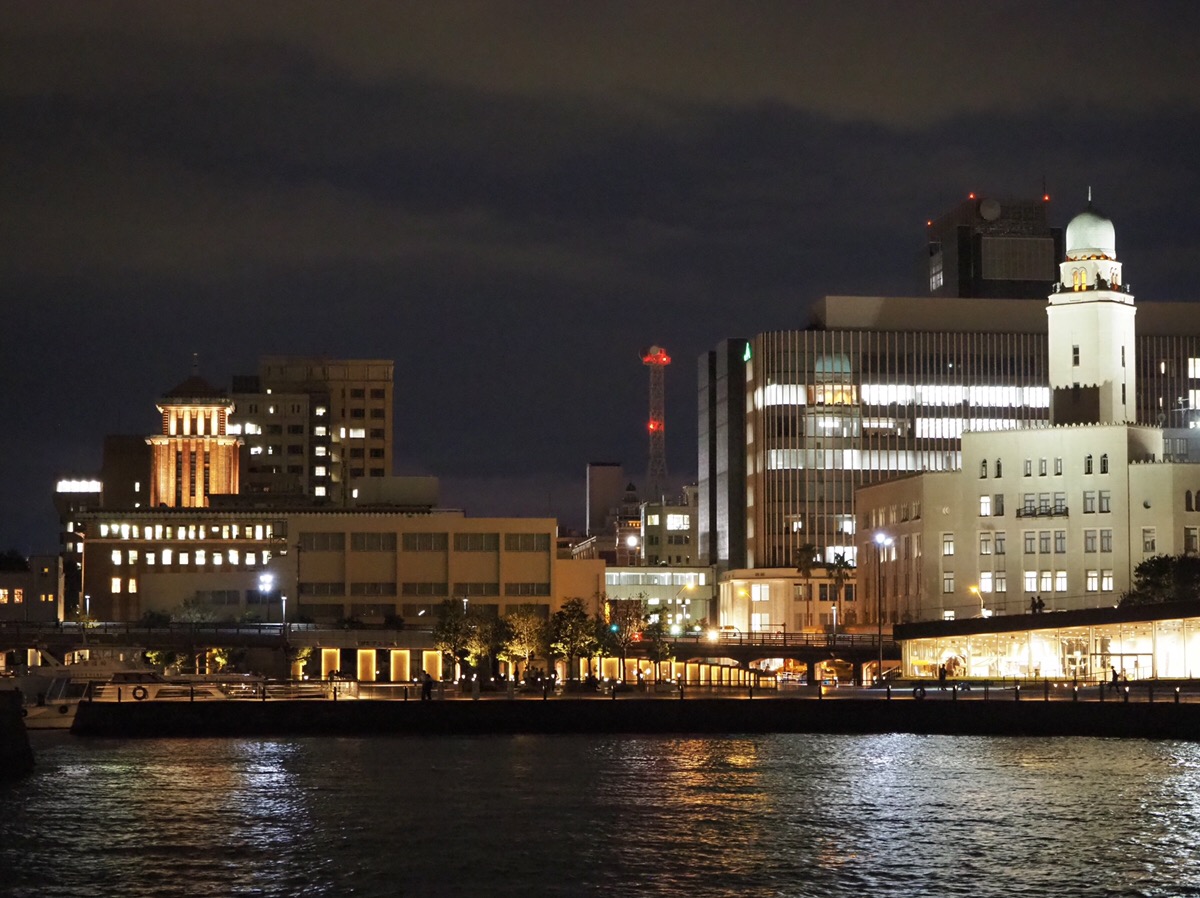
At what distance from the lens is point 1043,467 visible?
579ft

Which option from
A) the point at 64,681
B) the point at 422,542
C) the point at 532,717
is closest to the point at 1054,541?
the point at 422,542

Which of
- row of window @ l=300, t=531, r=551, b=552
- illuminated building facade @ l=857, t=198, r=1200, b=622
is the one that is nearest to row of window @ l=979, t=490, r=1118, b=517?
illuminated building facade @ l=857, t=198, r=1200, b=622

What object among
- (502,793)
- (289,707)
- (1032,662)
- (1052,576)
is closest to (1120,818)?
(502,793)

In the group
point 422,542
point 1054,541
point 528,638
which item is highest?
point 422,542

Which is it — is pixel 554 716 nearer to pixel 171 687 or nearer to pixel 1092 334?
pixel 171 687

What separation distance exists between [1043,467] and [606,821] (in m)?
112

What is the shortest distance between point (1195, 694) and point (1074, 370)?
248ft

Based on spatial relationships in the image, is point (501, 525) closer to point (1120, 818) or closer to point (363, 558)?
point (363, 558)

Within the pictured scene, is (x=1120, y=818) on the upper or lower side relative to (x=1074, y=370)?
lower

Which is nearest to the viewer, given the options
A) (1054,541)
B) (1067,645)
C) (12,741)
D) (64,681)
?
(12,741)

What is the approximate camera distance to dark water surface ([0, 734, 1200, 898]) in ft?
194

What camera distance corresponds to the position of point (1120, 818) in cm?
7162

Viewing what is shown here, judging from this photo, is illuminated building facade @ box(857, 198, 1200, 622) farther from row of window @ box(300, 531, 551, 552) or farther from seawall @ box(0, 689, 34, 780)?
seawall @ box(0, 689, 34, 780)

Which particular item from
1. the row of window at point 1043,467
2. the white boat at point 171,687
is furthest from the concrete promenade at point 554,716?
the row of window at point 1043,467
